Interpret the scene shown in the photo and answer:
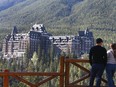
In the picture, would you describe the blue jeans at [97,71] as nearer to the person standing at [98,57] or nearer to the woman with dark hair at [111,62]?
the person standing at [98,57]

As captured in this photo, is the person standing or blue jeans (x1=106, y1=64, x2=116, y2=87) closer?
the person standing

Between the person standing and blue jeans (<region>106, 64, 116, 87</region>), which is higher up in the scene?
the person standing

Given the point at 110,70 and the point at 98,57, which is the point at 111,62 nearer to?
the point at 110,70

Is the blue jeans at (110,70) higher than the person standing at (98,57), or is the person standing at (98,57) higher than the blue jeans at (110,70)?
the person standing at (98,57)

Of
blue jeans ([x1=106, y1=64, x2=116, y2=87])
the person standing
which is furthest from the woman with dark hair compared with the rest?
the person standing

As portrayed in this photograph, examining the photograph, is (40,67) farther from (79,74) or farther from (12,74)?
(12,74)

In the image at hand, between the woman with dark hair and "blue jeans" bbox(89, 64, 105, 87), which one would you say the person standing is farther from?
the woman with dark hair

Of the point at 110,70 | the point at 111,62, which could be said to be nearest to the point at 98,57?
the point at 111,62

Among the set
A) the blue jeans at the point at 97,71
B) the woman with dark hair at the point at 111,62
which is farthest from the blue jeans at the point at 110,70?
the blue jeans at the point at 97,71

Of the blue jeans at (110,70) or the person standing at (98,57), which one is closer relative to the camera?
the person standing at (98,57)

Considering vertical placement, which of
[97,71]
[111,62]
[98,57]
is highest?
[98,57]

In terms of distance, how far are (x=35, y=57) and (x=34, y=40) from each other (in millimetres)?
55029

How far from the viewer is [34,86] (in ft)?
54.6

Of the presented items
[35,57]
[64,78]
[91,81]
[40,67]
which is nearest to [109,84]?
[91,81]
